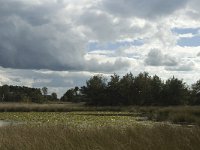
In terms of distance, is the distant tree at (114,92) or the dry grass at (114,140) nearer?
the dry grass at (114,140)

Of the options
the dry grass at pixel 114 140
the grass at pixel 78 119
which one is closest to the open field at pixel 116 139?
the dry grass at pixel 114 140

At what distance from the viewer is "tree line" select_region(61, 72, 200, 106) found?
82062mm

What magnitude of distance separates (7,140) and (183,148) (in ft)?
17.8

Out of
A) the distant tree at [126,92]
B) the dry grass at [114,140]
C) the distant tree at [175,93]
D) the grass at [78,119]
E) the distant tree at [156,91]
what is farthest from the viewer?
the distant tree at [126,92]

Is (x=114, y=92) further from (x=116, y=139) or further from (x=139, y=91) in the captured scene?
(x=116, y=139)

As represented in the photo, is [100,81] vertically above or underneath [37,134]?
above

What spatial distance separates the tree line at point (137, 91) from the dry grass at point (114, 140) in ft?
229

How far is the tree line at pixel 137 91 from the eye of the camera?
82062mm

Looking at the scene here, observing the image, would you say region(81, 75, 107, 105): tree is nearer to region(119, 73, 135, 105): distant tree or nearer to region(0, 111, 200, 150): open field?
region(119, 73, 135, 105): distant tree

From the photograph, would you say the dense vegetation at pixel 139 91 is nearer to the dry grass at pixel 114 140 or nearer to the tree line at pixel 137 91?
the tree line at pixel 137 91

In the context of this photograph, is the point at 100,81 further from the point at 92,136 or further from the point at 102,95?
the point at 92,136

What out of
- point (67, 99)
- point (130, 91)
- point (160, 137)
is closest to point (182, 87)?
point (130, 91)

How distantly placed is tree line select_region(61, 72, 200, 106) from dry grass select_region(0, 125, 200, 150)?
6980 cm

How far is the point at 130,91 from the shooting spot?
9038 centimetres
